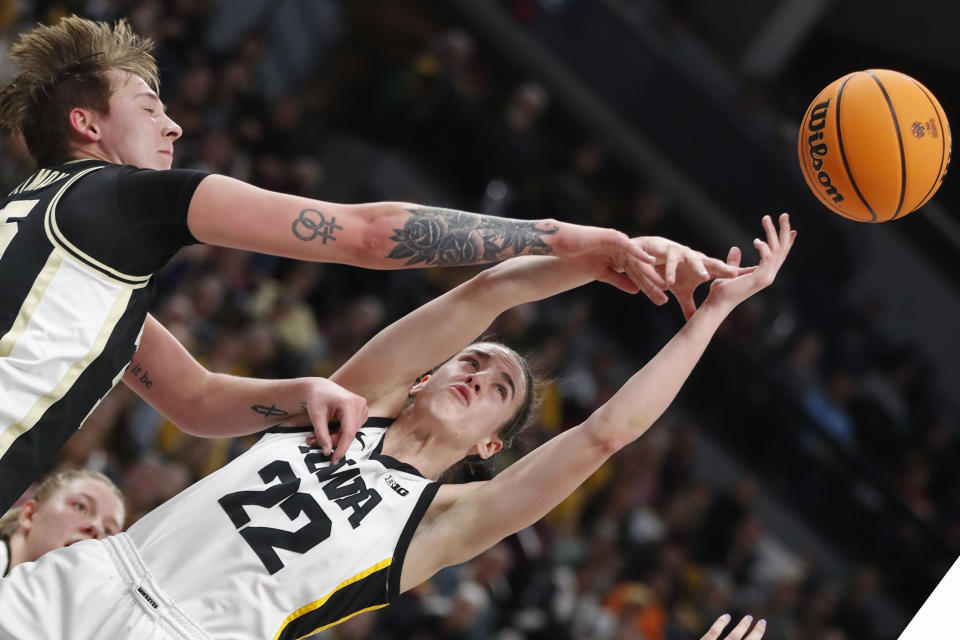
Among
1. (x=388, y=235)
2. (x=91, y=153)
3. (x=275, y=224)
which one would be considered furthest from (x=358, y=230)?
(x=91, y=153)

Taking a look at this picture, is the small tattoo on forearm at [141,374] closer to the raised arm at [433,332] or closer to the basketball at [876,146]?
the raised arm at [433,332]

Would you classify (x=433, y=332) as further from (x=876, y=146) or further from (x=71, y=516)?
(x=876, y=146)

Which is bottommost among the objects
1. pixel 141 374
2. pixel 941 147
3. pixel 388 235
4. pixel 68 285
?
pixel 141 374

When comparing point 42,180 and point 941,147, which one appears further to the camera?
point 941,147

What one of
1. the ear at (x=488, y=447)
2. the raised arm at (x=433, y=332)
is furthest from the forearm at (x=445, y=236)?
the ear at (x=488, y=447)

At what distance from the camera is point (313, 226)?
2.40 m

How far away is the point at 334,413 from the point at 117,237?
0.71 meters

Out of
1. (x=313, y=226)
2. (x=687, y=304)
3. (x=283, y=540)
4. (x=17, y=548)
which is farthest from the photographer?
(x=17, y=548)

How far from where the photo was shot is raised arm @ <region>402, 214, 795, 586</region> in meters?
2.56

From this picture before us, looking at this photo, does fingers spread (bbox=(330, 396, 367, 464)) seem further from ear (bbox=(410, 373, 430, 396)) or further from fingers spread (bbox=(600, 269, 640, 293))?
fingers spread (bbox=(600, 269, 640, 293))

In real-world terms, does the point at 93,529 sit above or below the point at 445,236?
below

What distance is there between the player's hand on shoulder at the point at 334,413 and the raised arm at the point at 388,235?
35cm

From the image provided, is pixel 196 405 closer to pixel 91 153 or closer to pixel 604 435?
pixel 91 153

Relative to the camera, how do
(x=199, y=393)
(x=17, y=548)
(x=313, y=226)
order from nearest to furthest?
(x=313, y=226), (x=199, y=393), (x=17, y=548)
